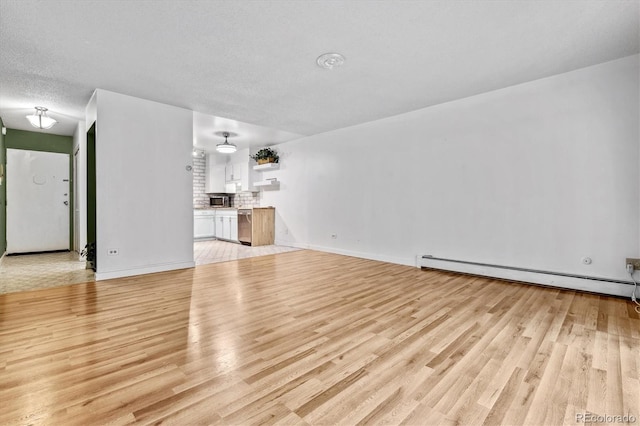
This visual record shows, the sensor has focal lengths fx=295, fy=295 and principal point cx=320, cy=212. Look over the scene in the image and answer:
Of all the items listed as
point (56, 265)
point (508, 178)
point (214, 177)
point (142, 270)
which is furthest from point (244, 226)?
point (508, 178)

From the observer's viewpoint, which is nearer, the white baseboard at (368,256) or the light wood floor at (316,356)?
the light wood floor at (316,356)

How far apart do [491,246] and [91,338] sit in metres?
4.37

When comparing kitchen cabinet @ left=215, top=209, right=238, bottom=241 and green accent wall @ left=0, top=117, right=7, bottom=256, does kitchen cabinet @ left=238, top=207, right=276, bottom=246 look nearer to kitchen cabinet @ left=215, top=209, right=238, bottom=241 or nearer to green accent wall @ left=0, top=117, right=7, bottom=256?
kitchen cabinet @ left=215, top=209, right=238, bottom=241

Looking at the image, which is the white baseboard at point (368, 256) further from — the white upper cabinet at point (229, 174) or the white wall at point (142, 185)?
the white upper cabinet at point (229, 174)

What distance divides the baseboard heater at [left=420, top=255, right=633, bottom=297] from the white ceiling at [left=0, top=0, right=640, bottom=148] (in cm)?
231

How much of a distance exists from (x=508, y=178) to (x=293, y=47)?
3058 mm

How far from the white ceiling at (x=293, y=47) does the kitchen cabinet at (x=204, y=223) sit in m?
4.05

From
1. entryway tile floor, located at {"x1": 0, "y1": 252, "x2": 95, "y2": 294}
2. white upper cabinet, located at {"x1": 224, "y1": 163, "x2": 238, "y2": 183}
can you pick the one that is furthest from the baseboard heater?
white upper cabinet, located at {"x1": 224, "y1": 163, "x2": 238, "y2": 183}

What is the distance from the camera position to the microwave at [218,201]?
887cm

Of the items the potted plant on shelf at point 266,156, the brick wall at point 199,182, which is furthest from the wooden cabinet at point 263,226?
the brick wall at point 199,182

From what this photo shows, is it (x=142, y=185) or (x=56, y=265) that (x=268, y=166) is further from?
(x=56, y=265)

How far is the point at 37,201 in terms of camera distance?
593cm

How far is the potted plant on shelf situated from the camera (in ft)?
23.7
